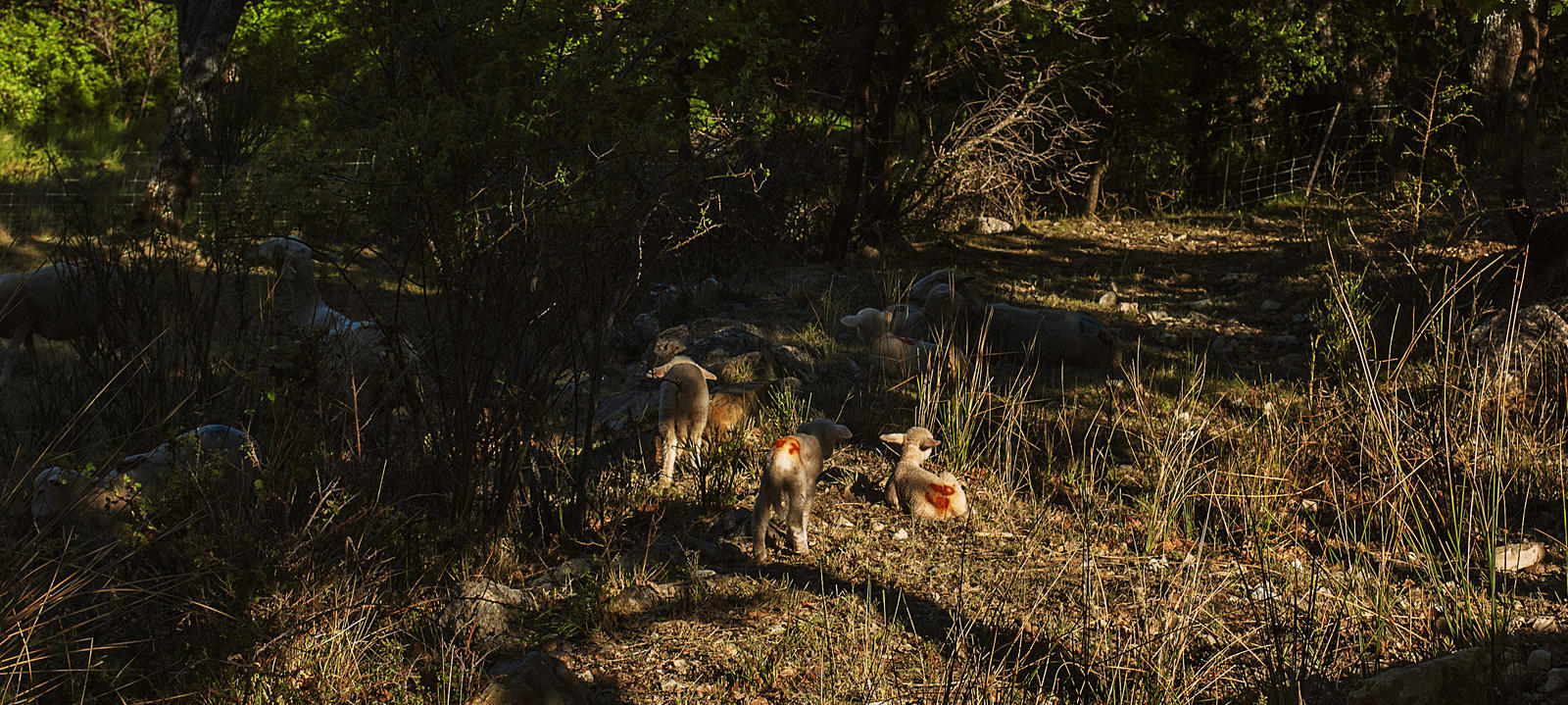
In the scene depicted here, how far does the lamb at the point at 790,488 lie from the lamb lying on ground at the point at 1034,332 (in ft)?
10.6

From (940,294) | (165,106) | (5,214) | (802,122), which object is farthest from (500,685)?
(165,106)

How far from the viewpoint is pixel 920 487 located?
4750mm

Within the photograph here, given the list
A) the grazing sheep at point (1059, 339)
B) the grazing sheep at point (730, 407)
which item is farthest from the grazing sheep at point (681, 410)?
the grazing sheep at point (1059, 339)

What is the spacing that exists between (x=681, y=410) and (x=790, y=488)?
3.43ft

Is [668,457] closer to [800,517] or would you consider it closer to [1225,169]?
[800,517]

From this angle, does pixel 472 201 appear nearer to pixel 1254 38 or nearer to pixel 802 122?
pixel 802 122

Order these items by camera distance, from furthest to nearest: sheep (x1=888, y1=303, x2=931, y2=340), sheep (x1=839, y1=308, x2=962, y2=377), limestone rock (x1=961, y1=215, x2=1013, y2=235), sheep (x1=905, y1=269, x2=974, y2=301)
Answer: limestone rock (x1=961, y1=215, x2=1013, y2=235) < sheep (x1=905, y1=269, x2=974, y2=301) < sheep (x1=888, y1=303, x2=931, y2=340) < sheep (x1=839, y1=308, x2=962, y2=377)

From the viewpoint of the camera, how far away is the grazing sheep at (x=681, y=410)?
5.02 m

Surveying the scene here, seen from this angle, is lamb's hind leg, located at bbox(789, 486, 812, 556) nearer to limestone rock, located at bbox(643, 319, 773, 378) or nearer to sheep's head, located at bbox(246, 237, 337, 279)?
limestone rock, located at bbox(643, 319, 773, 378)

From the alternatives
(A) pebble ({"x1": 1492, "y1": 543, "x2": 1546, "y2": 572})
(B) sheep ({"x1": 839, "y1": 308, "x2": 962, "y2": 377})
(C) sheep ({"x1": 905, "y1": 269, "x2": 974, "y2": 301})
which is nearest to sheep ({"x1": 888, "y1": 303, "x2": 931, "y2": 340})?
(B) sheep ({"x1": 839, "y1": 308, "x2": 962, "y2": 377})

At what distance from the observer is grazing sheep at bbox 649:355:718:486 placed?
5020 mm

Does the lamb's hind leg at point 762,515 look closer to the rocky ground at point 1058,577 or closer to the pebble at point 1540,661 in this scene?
the rocky ground at point 1058,577

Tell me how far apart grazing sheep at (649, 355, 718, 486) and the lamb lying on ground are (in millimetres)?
2714

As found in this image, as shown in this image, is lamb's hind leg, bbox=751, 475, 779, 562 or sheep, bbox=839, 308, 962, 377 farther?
sheep, bbox=839, 308, 962, 377
